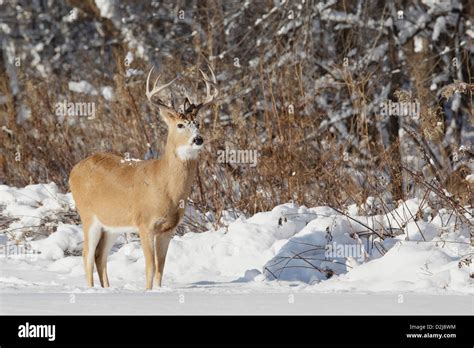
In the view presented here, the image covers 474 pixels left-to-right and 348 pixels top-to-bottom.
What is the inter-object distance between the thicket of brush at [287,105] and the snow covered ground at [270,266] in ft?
1.68

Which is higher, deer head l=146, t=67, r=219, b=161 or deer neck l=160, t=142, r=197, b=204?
deer head l=146, t=67, r=219, b=161

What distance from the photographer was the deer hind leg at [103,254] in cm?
875

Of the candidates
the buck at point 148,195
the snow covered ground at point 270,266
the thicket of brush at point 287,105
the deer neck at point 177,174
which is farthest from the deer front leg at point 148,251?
the thicket of brush at point 287,105

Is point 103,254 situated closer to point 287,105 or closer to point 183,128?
point 183,128

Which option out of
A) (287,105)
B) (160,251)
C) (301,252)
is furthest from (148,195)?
(287,105)

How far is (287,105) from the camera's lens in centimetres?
1106

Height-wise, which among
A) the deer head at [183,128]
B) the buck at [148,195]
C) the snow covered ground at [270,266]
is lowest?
the snow covered ground at [270,266]

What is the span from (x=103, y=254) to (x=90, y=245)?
150mm

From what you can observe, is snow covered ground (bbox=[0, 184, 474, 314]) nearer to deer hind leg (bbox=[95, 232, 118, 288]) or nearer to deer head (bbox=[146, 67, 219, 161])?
deer hind leg (bbox=[95, 232, 118, 288])

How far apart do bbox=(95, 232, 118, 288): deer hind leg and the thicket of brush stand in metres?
1.79

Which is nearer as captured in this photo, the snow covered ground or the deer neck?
the snow covered ground

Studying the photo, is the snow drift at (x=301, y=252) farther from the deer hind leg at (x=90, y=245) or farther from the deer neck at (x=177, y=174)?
the deer neck at (x=177, y=174)

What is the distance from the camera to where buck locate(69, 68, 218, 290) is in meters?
8.34

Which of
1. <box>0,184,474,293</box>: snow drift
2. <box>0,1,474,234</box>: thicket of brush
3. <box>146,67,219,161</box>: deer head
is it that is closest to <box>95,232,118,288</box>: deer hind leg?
<box>0,184,474,293</box>: snow drift
